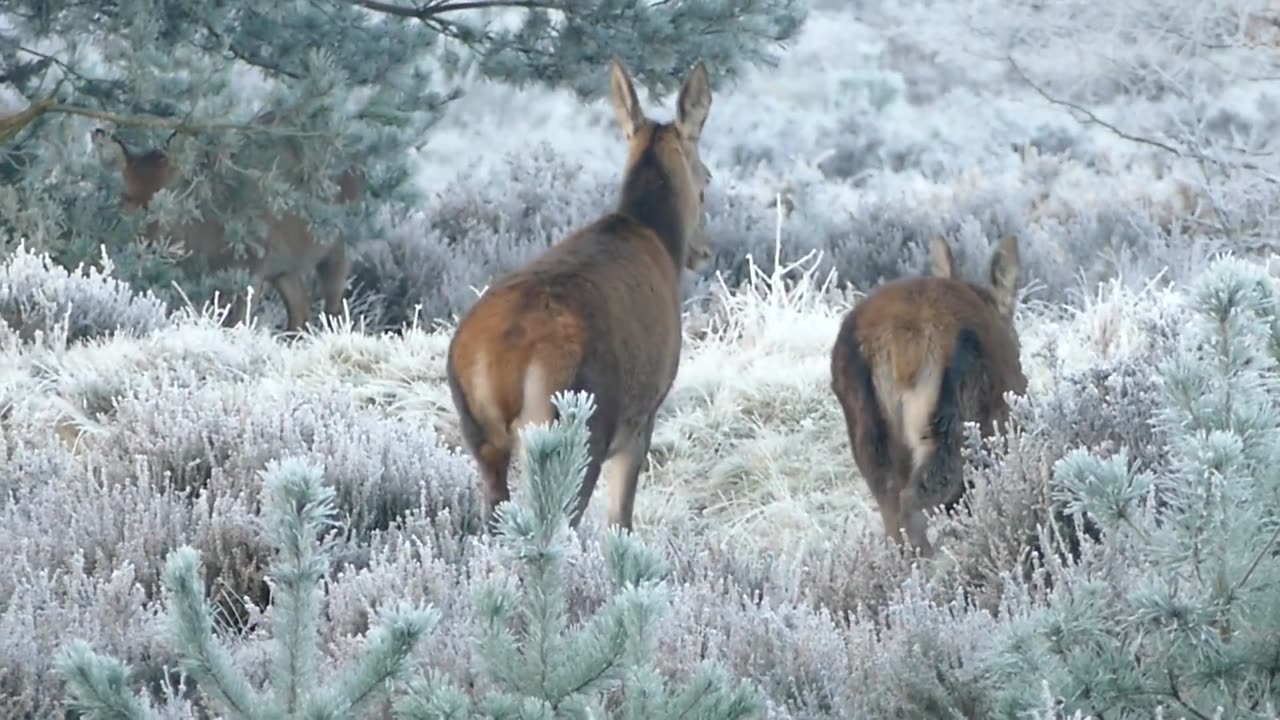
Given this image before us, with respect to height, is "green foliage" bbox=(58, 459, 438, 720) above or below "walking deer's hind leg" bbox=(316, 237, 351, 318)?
above

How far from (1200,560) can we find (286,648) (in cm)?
147

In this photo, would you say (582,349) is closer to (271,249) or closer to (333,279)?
(271,249)

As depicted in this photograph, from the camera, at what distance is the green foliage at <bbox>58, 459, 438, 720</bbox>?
2660mm

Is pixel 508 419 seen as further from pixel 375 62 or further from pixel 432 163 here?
pixel 432 163

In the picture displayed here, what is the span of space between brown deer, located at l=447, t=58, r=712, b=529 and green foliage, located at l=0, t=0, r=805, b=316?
1646 millimetres

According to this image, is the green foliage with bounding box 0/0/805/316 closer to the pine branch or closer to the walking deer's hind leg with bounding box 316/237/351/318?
the pine branch

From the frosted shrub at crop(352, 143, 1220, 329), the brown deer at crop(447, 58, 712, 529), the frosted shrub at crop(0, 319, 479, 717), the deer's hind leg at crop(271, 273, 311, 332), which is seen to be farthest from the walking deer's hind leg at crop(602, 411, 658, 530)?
the deer's hind leg at crop(271, 273, 311, 332)

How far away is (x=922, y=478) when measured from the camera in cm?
617

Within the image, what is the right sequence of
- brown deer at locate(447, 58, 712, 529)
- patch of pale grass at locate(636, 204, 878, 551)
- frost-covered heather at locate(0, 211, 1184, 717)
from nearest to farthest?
frost-covered heather at locate(0, 211, 1184, 717) → brown deer at locate(447, 58, 712, 529) → patch of pale grass at locate(636, 204, 878, 551)

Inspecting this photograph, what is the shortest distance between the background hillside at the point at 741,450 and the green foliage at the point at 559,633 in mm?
634

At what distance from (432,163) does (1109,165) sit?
1150 cm

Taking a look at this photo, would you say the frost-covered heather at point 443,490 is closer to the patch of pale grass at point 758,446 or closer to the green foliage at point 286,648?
the patch of pale grass at point 758,446

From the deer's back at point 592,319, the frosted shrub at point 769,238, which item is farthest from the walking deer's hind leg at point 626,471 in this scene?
the frosted shrub at point 769,238

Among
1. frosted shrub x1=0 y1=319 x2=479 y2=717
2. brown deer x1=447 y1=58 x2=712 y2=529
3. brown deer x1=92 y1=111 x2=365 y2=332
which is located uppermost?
brown deer x1=447 y1=58 x2=712 y2=529
